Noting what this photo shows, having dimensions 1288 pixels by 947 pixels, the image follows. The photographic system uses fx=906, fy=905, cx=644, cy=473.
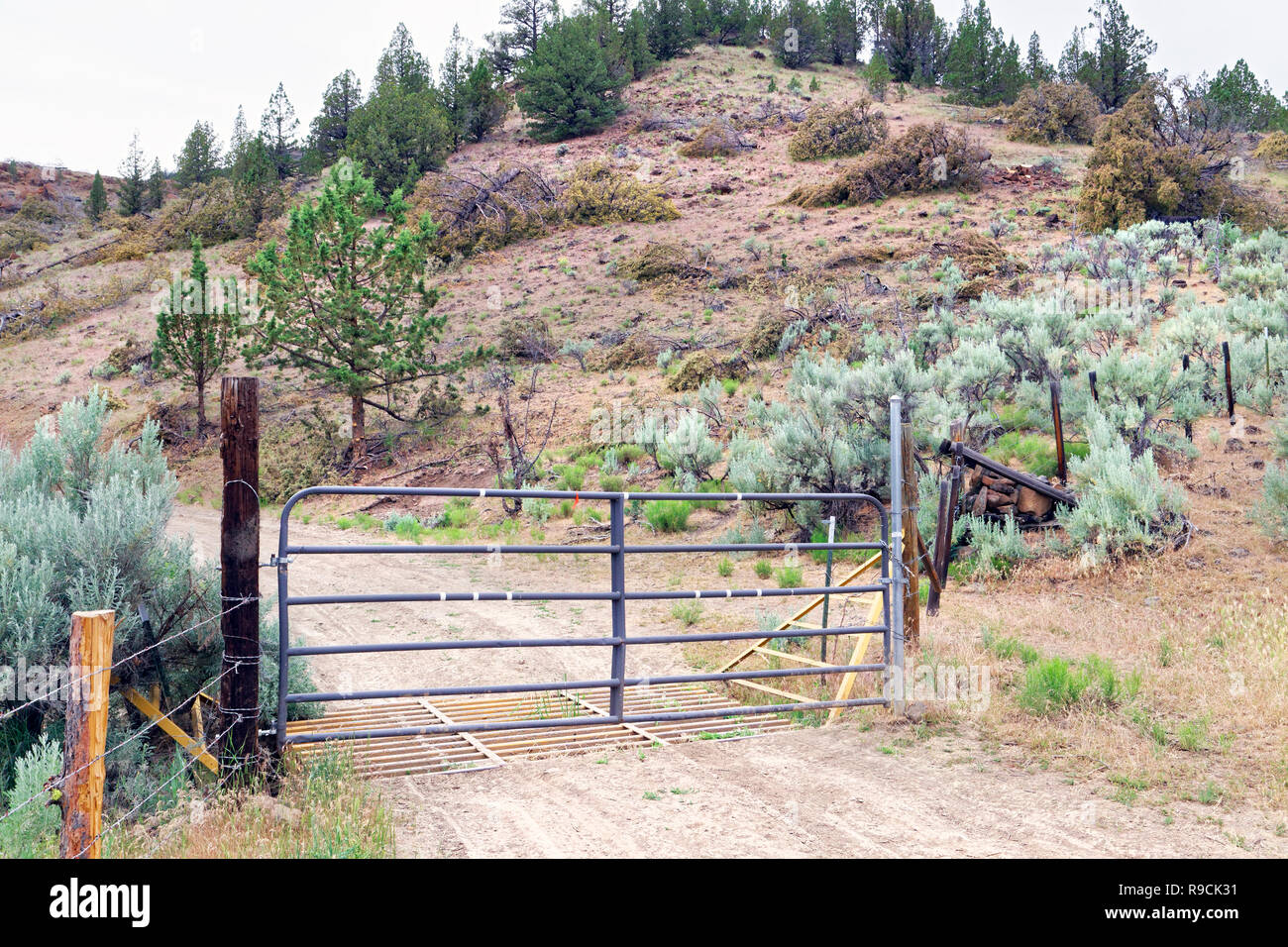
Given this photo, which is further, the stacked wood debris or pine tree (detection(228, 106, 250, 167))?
pine tree (detection(228, 106, 250, 167))

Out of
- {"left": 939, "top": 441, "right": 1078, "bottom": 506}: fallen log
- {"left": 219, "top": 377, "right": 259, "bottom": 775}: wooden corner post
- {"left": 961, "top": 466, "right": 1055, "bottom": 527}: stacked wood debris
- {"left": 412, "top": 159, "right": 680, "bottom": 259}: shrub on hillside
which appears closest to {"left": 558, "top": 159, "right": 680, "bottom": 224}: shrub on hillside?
{"left": 412, "top": 159, "right": 680, "bottom": 259}: shrub on hillside

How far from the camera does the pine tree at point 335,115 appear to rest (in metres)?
51.9

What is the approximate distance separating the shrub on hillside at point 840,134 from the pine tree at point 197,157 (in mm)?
35357

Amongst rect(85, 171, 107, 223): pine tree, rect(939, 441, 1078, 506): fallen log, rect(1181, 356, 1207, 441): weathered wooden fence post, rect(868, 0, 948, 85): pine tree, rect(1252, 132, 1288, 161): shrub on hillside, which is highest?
rect(868, 0, 948, 85): pine tree

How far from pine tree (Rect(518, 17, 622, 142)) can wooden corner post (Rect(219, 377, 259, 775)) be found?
160ft

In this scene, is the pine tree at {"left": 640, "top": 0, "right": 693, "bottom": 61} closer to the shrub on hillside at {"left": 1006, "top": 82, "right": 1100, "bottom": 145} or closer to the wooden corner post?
the shrub on hillside at {"left": 1006, "top": 82, "right": 1100, "bottom": 145}

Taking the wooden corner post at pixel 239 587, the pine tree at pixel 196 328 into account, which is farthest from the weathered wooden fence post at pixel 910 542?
the pine tree at pixel 196 328

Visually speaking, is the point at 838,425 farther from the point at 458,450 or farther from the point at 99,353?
the point at 99,353

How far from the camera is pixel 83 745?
3648mm

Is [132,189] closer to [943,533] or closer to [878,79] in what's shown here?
[878,79]

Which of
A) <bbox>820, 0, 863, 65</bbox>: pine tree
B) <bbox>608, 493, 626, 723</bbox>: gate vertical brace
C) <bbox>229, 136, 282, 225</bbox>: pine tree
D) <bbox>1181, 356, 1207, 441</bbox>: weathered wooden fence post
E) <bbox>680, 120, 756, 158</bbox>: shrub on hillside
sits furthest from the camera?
<bbox>820, 0, 863, 65</bbox>: pine tree

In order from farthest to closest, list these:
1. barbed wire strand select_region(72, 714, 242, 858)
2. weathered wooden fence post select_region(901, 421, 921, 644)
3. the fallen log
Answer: the fallen log, weathered wooden fence post select_region(901, 421, 921, 644), barbed wire strand select_region(72, 714, 242, 858)

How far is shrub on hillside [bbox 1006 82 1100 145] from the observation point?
137ft

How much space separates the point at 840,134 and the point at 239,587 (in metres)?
43.0
